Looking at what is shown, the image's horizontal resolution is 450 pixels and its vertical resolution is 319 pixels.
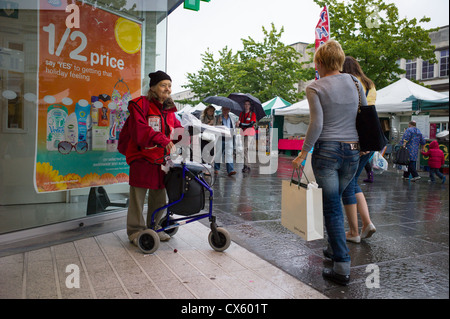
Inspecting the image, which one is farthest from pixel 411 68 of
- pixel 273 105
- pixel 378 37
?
pixel 273 105

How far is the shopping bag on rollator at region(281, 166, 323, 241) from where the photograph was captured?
2.94 m

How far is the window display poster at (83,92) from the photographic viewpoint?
4.14m

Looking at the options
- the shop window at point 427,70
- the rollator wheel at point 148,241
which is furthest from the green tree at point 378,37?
the rollator wheel at point 148,241

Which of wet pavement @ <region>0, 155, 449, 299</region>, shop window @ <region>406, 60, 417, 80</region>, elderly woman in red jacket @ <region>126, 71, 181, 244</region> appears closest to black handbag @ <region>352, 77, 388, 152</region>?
wet pavement @ <region>0, 155, 449, 299</region>

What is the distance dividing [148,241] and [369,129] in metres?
2.22

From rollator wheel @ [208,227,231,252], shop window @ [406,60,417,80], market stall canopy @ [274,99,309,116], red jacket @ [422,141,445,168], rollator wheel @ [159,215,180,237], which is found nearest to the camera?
rollator wheel @ [208,227,231,252]

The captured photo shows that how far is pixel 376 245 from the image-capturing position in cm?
405

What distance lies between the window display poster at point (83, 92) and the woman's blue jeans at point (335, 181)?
2801 mm

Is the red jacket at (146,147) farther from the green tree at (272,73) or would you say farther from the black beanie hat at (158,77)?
the green tree at (272,73)

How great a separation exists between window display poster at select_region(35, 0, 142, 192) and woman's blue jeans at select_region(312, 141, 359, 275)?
280cm

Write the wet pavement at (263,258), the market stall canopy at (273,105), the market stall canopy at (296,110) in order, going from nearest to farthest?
the wet pavement at (263,258)
the market stall canopy at (296,110)
the market stall canopy at (273,105)
